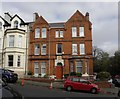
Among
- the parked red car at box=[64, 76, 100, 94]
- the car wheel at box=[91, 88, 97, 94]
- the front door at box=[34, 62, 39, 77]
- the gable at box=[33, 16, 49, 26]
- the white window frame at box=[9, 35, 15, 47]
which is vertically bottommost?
the car wheel at box=[91, 88, 97, 94]

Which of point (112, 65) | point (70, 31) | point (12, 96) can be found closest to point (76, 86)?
point (70, 31)

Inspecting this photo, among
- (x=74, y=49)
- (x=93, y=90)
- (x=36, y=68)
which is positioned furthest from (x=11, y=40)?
(x=93, y=90)

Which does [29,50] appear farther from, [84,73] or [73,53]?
[84,73]

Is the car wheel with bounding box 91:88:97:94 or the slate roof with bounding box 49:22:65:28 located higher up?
the slate roof with bounding box 49:22:65:28

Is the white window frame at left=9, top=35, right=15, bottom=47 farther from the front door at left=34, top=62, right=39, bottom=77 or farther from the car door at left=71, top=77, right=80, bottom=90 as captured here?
the car door at left=71, top=77, right=80, bottom=90

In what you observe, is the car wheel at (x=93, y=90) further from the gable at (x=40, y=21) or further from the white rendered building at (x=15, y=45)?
the gable at (x=40, y=21)

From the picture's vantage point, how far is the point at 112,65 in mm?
72062

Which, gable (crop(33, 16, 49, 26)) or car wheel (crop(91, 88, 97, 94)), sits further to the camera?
gable (crop(33, 16, 49, 26))

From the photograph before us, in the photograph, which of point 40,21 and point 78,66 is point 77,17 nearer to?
point 40,21

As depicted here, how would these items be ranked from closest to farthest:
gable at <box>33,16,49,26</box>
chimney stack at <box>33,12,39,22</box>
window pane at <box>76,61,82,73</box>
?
window pane at <box>76,61,82,73</box>, gable at <box>33,16,49,26</box>, chimney stack at <box>33,12,39,22</box>

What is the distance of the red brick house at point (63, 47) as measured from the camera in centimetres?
4034

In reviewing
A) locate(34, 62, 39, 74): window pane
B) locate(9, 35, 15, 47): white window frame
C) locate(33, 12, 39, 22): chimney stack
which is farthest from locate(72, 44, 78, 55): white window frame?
locate(9, 35, 15, 47): white window frame

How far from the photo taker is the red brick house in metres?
40.3

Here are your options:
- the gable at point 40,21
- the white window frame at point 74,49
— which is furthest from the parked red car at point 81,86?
the gable at point 40,21
